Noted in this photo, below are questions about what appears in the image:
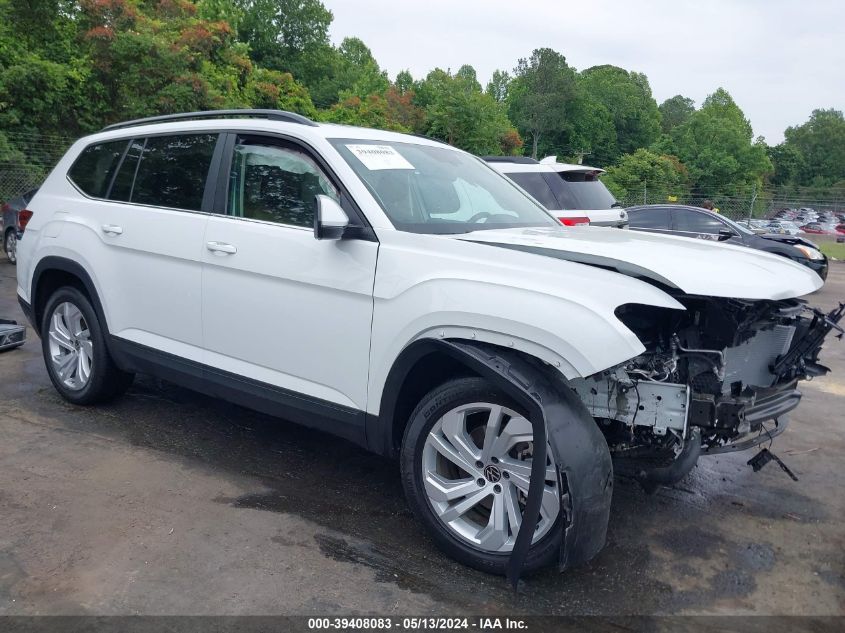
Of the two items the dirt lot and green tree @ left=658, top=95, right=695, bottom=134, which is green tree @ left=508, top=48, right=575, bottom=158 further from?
the dirt lot

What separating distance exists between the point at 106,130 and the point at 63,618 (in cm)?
354

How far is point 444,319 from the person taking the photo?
3.14 meters

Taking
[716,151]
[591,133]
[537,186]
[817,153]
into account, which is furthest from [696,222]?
[817,153]

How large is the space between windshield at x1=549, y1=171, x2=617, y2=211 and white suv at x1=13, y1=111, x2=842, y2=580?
15.0ft

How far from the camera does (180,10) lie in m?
23.0

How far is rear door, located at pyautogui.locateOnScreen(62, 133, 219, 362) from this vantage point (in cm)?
423

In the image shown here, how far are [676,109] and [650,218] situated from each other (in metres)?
120

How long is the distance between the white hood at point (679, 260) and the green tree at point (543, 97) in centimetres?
7485

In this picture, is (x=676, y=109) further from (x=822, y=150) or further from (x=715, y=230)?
(x=715, y=230)

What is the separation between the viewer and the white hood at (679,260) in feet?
9.62

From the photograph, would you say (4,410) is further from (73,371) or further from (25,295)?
(25,295)

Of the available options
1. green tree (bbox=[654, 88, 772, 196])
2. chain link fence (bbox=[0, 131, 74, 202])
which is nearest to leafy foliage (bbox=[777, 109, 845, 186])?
green tree (bbox=[654, 88, 772, 196])

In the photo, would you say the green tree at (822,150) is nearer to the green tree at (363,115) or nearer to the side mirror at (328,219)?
the green tree at (363,115)

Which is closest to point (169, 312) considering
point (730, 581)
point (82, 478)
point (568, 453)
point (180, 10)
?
point (82, 478)
